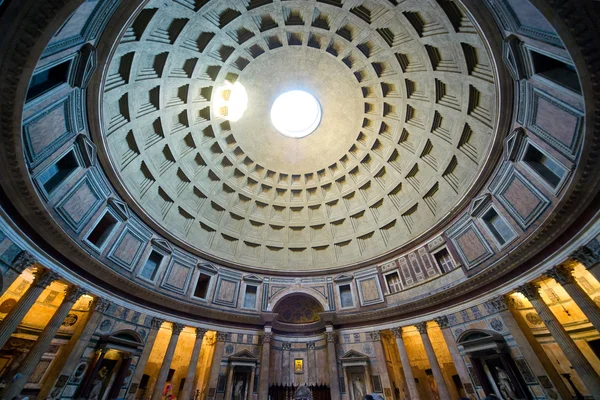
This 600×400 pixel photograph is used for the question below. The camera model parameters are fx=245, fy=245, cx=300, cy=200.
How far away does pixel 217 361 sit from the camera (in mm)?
16891

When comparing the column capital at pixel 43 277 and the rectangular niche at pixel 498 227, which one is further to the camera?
the rectangular niche at pixel 498 227

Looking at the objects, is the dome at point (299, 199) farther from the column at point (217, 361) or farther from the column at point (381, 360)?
the column at point (381, 360)

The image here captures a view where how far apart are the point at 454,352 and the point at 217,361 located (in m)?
15.1

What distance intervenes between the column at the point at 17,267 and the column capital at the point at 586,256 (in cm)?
2195

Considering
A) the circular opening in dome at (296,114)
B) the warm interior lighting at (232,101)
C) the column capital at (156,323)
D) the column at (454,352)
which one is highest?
the circular opening in dome at (296,114)

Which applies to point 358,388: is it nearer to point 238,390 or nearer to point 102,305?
point 238,390

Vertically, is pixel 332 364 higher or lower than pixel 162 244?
lower

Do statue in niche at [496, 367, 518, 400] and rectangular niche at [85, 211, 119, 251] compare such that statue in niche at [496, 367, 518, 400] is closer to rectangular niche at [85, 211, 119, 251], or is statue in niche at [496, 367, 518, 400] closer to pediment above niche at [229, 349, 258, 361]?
pediment above niche at [229, 349, 258, 361]

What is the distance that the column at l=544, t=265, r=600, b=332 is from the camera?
936 cm

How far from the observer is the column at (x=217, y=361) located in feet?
52.2

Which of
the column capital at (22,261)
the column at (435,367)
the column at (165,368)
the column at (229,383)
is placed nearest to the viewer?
the column capital at (22,261)

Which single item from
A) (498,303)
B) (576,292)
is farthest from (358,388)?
(576,292)

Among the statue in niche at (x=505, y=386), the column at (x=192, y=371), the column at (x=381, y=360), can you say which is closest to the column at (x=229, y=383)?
the column at (x=192, y=371)

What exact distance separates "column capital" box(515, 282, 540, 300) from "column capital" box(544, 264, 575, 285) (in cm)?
132
